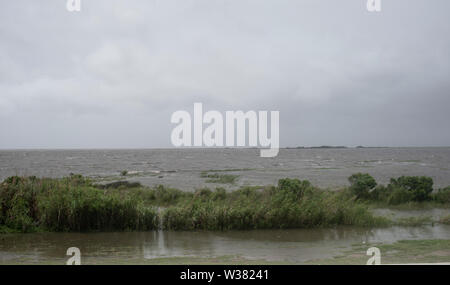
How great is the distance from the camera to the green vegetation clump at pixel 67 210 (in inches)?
382

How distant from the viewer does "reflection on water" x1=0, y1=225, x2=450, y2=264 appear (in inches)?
300

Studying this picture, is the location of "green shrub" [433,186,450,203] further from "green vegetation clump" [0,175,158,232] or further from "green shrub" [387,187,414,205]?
"green vegetation clump" [0,175,158,232]

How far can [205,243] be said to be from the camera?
29.1ft

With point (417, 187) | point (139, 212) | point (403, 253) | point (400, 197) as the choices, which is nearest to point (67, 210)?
point (139, 212)

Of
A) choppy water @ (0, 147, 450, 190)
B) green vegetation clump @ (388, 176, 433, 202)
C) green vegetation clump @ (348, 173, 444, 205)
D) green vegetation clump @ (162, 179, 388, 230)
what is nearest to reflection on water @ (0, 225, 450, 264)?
green vegetation clump @ (162, 179, 388, 230)

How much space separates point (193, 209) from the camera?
10641mm

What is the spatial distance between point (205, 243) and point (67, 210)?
4.60m

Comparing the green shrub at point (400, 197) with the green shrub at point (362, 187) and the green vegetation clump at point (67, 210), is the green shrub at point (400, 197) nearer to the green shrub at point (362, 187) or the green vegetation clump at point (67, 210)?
the green shrub at point (362, 187)

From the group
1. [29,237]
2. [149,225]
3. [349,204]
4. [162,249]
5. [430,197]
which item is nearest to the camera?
[162,249]
